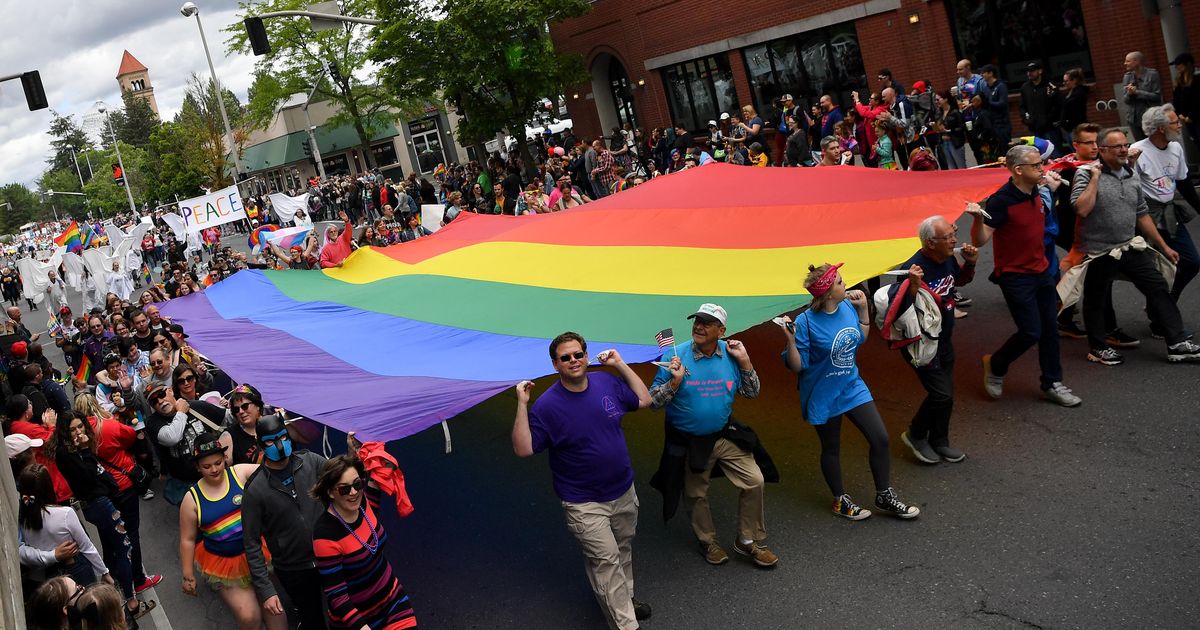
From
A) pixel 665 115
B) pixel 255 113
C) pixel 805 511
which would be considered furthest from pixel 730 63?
pixel 255 113

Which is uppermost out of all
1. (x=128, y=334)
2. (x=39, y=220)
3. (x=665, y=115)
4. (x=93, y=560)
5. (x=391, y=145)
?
(x=39, y=220)

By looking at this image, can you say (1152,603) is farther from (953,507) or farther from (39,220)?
(39,220)

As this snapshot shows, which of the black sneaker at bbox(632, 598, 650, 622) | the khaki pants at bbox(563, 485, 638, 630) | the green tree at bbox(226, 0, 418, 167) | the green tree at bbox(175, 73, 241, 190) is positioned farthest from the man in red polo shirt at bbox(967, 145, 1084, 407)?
the green tree at bbox(175, 73, 241, 190)

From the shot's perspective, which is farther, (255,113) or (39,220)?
(39,220)

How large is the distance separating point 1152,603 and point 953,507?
1.54 m

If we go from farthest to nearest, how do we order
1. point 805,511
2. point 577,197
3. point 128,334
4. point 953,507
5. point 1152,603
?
1. point 577,197
2. point 128,334
3. point 805,511
4. point 953,507
5. point 1152,603

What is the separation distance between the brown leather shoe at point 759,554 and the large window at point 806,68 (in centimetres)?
1563

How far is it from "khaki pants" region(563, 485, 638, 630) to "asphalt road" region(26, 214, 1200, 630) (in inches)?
12.6

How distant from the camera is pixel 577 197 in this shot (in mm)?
17000

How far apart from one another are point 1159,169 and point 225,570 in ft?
25.1

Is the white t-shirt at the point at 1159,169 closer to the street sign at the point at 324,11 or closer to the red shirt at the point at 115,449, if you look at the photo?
the red shirt at the point at 115,449

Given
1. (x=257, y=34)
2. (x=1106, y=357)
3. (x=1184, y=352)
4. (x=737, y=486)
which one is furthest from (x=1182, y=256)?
(x=257, y=34)

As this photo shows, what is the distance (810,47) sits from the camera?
22438 millimetres

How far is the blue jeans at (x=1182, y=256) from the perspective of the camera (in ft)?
25.9
